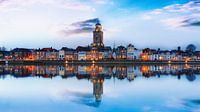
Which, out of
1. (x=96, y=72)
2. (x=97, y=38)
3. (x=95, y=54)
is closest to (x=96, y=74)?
(x=96, y=72)

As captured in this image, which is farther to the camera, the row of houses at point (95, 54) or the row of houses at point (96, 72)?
the row of houses at point (95, 54)

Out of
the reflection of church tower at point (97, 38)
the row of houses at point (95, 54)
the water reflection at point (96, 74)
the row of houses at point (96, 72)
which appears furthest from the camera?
the reflection of church tower at point (97, 38)

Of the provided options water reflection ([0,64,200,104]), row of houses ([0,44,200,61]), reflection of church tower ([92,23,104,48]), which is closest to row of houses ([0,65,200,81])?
water reflection ([0,64,200,104])

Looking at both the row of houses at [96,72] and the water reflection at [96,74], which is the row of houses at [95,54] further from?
the water reflection at [96,74]

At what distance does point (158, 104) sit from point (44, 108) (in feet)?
16.7

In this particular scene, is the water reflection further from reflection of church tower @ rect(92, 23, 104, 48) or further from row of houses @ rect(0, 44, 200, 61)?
reflection of church tower @ rect(92, 23, 104, 48)

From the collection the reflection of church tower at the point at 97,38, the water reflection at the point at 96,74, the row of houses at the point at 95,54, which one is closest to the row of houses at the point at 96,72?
the water reflection at the point at 96,74

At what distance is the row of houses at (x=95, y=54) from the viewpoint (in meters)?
128

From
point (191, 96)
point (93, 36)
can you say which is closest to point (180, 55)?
point (93, 36)

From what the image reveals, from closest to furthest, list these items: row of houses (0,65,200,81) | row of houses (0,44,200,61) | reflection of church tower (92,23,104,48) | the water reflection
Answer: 1. the water reflection
2. row of houses (0,65,200,81)
3. row of houses (0,44,200,61)
4. reflection of church tower (92,23,104,48)

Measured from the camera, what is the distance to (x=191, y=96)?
2078 cm

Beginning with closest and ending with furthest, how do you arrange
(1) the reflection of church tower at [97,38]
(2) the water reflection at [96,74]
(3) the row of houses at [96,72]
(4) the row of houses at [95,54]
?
(2) the water reflection at [96,74] → (3) the row of houses at [96,72] → (4) the row of houses at [95,54] → (1) the reflection of church tower at [97,38]

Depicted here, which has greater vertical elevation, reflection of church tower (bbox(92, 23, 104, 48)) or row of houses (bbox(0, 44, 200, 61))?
reflection of church tower (bbox(92, 23, 104, 48))

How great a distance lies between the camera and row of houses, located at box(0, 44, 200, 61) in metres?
128
